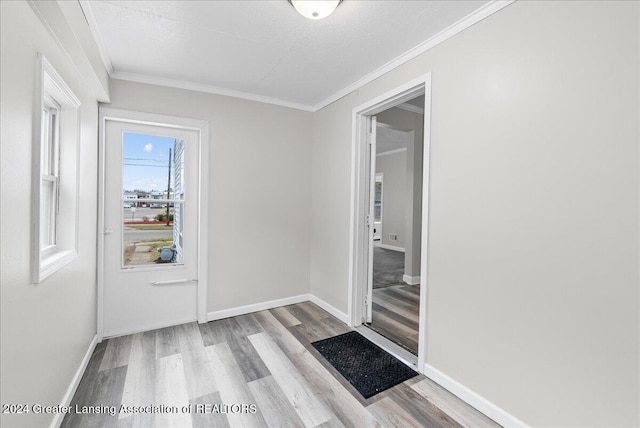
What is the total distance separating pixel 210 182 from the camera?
301 cm

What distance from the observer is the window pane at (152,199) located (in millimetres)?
2773

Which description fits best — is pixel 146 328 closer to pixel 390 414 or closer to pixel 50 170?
pixel 50 170

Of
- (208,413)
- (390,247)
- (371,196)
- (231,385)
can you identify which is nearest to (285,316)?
(231,385)

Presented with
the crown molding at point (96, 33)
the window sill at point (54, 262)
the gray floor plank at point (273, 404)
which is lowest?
the gray floor plank at point (273, 404)

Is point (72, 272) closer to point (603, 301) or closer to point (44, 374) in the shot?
point (44, 374)

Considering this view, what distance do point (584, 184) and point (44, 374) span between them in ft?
9.13

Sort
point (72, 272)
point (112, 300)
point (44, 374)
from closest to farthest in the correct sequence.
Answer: point (44, 374) → point (72, 272) → point (112, 300)

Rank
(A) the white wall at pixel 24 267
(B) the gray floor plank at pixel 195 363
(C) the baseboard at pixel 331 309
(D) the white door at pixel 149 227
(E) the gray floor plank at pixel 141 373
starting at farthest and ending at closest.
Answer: (C) the baseboard at pixel 331 309 < (D) the white door at pixel 149 227 < (B) the gray floor plank at pixel 195 363 < (E) the gray floor plank at pixel 141 373 < (A) the white wall at pixel 24 267

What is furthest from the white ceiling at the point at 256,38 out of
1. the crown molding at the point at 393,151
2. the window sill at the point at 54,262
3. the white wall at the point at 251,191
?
the crown molding at the point at 393,151

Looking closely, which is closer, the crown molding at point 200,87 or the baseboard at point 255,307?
the crown molding at point 200,87

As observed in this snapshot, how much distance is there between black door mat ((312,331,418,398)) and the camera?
2.06 metres

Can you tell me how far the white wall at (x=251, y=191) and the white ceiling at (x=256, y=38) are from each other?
0.28 m

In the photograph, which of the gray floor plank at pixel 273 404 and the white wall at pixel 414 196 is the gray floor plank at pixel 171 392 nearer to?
the gray floor plank at pixel 273 404

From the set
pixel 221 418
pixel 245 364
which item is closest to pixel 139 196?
pixel 245 364
